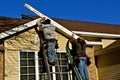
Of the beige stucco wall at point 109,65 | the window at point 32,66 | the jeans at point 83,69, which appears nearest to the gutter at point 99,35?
the beige stucco wall at point 109,65

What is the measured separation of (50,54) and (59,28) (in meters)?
2.49

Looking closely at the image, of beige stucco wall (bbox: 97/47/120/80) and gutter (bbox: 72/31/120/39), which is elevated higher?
gutter (bbox: 72/31/120/39)

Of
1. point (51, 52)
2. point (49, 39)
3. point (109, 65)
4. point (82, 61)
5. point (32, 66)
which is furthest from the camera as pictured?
point (109, 65)

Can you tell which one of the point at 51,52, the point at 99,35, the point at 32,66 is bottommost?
the point at 32,66

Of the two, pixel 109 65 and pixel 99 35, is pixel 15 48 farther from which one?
pixel 99 35

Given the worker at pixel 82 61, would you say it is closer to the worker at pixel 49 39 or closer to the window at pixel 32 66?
the worker at pixel 49 39

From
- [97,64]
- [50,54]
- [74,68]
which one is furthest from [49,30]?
[97,64]

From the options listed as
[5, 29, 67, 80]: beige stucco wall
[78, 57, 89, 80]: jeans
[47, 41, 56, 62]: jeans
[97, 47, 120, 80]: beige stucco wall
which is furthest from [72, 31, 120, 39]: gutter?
[47, 41, 56, 62]: jeans

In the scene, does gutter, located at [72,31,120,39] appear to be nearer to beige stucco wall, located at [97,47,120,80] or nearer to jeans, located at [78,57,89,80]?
beige stucco wall, located at [97,47,120,80]

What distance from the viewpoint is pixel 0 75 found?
Result: 10617 millimetres

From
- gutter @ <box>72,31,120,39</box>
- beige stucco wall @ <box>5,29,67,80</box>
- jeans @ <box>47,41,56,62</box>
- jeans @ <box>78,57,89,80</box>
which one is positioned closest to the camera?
jeans @ <box>47,41,56,62</box>

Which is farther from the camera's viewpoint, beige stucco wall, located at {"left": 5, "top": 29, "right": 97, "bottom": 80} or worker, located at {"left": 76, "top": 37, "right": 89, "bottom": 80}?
beige stucco wall, located at {"left": 5, "top": 29, "right": 97, "bottom": 80}

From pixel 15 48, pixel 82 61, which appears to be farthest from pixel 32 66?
pixel 82 61

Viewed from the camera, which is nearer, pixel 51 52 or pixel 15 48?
pixel 51 52
